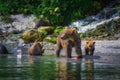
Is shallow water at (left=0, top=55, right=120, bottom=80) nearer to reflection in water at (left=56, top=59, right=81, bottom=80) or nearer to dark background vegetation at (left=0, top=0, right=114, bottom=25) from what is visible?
reflection in water at (left=56, top=59, right=81, bottom=80)

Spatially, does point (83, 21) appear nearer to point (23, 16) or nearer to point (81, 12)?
point (81, 12)

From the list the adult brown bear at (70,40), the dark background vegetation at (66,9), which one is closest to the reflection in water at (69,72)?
the adult brown bear at (70,40)

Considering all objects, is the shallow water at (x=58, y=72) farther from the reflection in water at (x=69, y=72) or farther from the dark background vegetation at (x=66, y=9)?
the dark background vegetation at (x=66, y=9)

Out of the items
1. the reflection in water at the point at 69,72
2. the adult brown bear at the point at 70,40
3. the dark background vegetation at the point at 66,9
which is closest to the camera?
the reflection in water at the point at 69,72

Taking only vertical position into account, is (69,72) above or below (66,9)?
below

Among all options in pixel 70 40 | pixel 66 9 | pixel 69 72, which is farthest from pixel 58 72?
pixel 66 9

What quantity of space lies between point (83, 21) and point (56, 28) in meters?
2.41

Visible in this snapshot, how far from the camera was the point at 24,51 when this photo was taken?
104ft

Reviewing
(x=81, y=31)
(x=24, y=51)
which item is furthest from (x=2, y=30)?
(x=24, y=51)

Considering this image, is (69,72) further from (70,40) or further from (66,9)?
(66,9)

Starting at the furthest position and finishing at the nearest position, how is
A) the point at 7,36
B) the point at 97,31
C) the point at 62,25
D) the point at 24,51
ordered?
the point at 62,25, the point at 7,36, the point at 97,31, the point at 24,51

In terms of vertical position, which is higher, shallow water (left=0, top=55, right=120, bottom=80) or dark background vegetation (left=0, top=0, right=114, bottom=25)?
dark background vegetation (left=0, top=0, right=114, bottom=25)

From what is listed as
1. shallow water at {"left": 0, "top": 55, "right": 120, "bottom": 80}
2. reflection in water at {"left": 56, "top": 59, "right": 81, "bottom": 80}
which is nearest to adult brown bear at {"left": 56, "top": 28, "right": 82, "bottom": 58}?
shallow water at {"left": 0, "top": 55, "right": 120, "bottom": 80}

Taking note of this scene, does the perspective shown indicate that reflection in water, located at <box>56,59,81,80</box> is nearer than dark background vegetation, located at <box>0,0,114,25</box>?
Yes
